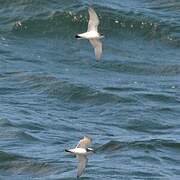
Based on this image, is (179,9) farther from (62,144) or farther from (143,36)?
(62,144)

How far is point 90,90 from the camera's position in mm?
40844

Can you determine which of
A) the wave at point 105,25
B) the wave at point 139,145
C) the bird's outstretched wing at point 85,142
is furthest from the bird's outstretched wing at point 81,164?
the wave at point 105,25

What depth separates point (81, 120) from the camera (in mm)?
38469

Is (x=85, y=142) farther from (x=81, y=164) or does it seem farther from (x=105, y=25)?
(x=105, y=25)

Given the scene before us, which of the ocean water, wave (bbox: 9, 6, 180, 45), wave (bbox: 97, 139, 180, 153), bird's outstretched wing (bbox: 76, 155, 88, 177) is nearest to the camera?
bird's outstretched wing (bbox: 76, 155, 88, 177)

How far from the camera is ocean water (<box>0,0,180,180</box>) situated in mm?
34594

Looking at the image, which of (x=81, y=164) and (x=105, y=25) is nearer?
(x=81, y=164)

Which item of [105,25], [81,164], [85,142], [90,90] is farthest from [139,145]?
[105,25]

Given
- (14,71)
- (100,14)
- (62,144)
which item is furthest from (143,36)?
(62,144)

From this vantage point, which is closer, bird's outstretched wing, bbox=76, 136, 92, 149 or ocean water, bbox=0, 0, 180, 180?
bird's outstretched wing, bbox=76, 136, 92, 149

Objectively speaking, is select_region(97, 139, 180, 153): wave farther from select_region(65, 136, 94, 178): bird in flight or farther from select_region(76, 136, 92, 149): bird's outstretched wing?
select_region(76, 136, 92, 149): bird's outstretched wing

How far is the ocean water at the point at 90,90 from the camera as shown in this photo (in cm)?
3459

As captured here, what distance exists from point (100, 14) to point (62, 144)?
11484mm

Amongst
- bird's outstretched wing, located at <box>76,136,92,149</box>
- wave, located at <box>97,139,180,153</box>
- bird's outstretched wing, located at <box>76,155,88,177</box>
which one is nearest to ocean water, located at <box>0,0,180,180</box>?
wave, located at <box>97,139,180,153</box>
